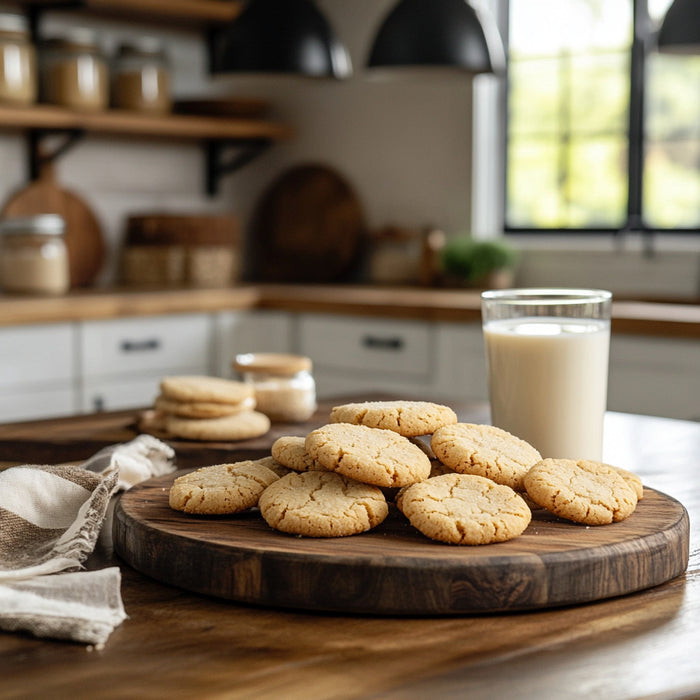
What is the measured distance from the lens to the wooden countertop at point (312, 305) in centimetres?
273

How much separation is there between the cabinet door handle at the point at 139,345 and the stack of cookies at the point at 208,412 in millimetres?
1841

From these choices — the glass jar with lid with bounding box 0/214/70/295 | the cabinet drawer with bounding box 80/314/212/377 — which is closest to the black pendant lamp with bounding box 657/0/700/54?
the cabinet drawer with bounding box 80/314/212/377

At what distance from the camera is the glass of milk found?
43.9 inches

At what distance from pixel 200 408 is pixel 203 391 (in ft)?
0.07

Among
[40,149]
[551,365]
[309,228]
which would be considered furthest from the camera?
[309,228]

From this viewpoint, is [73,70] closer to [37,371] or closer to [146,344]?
[146,344]

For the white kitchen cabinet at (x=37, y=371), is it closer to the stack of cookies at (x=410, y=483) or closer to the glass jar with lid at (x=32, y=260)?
the glass jar with lid at (x=32, y=260)

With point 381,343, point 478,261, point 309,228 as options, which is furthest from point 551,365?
point 309,228

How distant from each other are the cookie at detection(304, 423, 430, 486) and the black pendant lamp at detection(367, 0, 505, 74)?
1.54 metres

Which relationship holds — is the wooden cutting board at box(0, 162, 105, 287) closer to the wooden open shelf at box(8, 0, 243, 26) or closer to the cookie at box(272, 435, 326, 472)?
the wooden open shelf at box(8, 0, 243, 26)

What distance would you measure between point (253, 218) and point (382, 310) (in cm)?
136

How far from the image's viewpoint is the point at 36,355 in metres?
3.01

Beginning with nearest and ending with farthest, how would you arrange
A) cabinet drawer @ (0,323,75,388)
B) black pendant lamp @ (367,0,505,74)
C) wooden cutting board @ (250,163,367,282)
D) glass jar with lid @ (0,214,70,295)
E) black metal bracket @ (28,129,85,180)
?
black pendant lamp @ (367,0,505,74), cabinet drawer @ (0,323,75,388), glass jar with lid @ (0,214,70,295), black metal bracket @ (28,129,85,180), wooden cutting board @ (250,163,367,282)

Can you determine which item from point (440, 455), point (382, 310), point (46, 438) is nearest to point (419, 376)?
point (382, 310)
